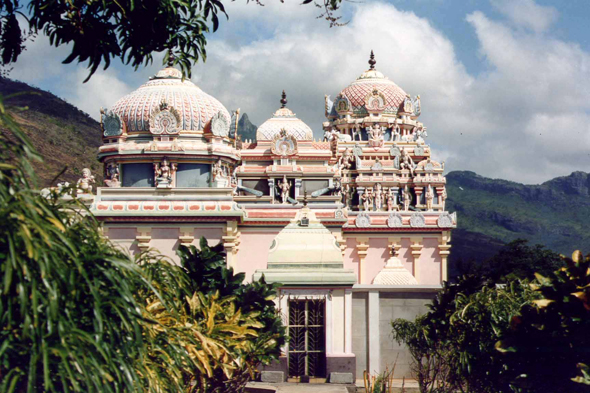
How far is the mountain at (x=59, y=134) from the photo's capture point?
77438 mm

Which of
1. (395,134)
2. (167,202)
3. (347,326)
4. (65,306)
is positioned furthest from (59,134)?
(65,306)

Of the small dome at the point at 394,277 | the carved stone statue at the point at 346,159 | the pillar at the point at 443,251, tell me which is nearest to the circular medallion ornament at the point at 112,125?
the small dome at the point at 394,277

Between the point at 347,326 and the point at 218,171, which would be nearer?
the point at 347,326

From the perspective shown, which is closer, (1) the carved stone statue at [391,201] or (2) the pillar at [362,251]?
(2) the pillar at [362,251]

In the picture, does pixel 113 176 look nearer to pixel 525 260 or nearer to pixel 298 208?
pixel 298 208

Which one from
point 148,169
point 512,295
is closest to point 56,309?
point 512,295

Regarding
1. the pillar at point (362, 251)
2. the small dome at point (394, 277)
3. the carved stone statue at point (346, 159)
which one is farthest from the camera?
the carved stone statue at point (346, 159)

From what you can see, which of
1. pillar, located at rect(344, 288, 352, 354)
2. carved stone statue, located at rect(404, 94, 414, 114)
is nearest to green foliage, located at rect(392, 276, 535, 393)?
pillar, located at rect(344, 288, 352, 354)

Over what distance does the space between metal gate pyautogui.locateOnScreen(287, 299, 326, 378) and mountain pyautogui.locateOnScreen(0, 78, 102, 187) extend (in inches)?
1925

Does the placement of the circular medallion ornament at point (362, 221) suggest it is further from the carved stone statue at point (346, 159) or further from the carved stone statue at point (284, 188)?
the carved stone statue at point (346, 159)

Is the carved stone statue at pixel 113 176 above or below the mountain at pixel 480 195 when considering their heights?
below

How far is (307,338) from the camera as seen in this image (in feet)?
73.6

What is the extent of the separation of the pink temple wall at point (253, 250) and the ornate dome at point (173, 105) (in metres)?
5.38

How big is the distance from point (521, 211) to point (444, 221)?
10488cm
